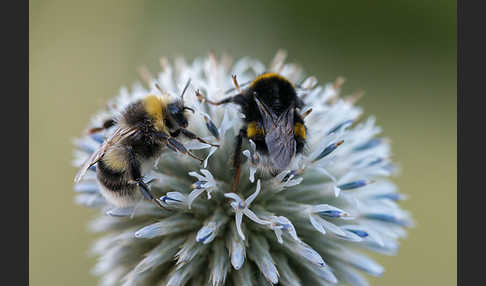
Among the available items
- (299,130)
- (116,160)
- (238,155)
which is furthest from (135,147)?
(299,130)

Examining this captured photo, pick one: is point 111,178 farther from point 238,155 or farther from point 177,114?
point 238,155

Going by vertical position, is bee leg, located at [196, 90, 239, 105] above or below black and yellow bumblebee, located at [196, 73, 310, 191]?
above

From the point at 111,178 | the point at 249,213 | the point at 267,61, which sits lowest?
the point at 249,213

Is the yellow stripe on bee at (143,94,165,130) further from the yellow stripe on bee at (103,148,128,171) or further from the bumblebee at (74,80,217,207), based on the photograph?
the yellow stripe on bee at (103,148,128,171)

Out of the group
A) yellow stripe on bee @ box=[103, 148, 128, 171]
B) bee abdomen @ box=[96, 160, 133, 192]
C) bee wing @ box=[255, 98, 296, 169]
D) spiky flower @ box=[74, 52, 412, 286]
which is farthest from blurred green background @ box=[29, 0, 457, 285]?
bee wing @ box=[255, 98, 296, 169]

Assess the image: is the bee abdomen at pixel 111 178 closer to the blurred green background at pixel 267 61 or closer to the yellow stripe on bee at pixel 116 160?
the yellow stripe on bee at pixel 116 160

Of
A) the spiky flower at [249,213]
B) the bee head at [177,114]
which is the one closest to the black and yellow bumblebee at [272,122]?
the spiky flower at [249,213]

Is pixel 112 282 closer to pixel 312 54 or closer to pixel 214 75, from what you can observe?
pixel 214 75
